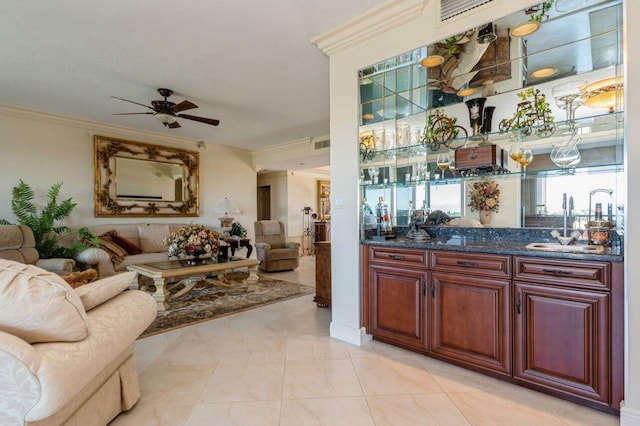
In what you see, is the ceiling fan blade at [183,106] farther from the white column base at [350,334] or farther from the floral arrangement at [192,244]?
the white column base at [350,334]

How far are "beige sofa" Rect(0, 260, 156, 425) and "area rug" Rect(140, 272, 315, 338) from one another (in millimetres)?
1577

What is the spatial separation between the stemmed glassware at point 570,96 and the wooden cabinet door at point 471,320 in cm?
136

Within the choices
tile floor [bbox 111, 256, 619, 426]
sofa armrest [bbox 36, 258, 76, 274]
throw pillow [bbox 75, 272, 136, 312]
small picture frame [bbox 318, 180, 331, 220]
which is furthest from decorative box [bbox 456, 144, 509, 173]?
small picture frame [bbox 318, 180, 331, 220]

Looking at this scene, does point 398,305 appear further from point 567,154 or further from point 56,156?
point 56,156

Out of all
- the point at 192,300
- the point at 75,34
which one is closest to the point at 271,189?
the point at 192,300

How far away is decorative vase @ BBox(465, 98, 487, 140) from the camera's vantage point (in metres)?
2.66

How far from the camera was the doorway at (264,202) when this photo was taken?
948cm

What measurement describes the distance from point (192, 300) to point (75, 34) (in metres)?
2.97

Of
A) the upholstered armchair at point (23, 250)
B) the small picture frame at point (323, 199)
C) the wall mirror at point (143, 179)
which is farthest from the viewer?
the small picture frame at point (323, 199)

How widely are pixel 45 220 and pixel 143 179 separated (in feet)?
5.85

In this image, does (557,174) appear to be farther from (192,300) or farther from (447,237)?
(192,300)

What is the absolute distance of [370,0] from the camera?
7.50ft

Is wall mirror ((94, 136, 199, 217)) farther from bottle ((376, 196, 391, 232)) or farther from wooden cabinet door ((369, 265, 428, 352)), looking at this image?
wooden cabinet door ((369, 265, 428, 352))

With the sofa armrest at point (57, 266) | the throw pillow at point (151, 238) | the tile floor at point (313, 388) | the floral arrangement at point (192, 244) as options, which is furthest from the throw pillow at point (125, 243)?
the tile floor at point (313, 388)
